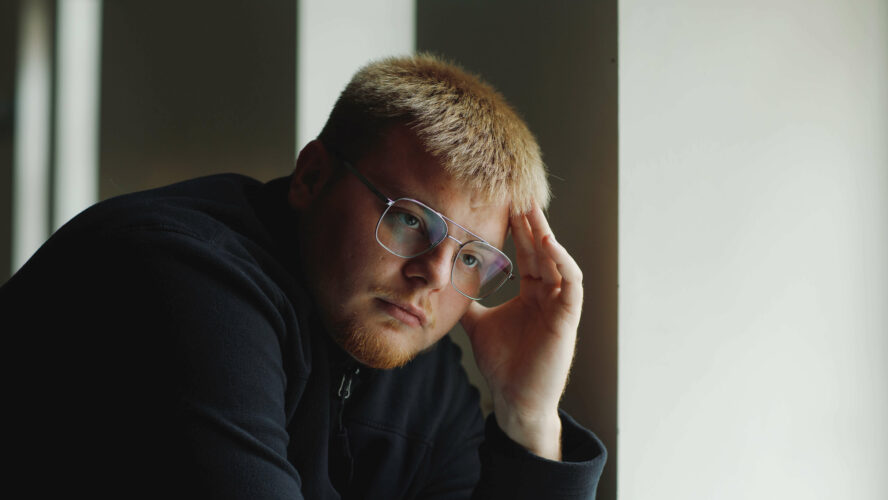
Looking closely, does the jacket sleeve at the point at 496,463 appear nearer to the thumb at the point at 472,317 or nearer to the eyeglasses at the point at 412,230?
the thumb at the point at 472,317

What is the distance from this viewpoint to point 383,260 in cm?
97

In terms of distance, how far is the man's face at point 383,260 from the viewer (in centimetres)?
98

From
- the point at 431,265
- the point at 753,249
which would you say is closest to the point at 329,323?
the point at 431,265

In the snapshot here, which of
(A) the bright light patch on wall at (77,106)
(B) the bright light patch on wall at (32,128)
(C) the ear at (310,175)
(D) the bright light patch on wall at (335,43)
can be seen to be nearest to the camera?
(C) the ear at (310,175)

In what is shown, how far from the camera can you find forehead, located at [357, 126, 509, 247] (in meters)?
0.98

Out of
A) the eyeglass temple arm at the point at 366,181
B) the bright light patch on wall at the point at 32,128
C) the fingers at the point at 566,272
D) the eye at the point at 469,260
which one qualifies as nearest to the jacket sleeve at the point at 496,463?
the fingers at the point at 566,272

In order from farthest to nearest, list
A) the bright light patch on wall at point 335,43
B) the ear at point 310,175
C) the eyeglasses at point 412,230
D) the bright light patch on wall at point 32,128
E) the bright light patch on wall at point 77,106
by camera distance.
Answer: the bright light patch on wall at point 32,128 < the bright light patch on wall at point 77,106 < the bright light patch on wall at point 335,43 < the ear at point 310,175 < the eyeglasses at point 412,230

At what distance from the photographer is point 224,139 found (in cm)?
162

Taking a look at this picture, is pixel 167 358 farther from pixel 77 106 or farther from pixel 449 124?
pixel 77 106

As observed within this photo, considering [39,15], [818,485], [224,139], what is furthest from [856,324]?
[39,15]

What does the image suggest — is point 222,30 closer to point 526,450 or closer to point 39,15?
point 39,15

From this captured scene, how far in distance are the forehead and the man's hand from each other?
0.12 m

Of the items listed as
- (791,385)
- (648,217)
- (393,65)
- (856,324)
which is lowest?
(791,385)

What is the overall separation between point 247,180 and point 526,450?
26.0 inches
